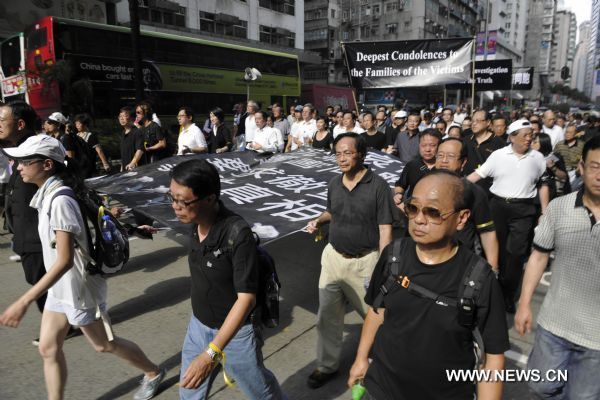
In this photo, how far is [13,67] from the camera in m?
13.3

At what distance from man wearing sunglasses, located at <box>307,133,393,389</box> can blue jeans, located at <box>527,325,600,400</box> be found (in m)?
1.12

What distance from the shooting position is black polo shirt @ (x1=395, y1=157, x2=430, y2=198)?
162 inches

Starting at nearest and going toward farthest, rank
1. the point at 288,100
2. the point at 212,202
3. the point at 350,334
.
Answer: the point at 212,202 → the point at 350,334 → the point at 288,100

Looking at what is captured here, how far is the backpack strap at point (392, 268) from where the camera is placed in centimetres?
186

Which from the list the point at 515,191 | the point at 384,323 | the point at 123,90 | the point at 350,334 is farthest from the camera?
the point at 123,90

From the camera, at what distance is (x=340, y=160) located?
10.3 ft

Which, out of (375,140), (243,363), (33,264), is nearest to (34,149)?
(33,264)

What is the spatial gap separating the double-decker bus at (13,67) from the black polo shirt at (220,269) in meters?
13.2

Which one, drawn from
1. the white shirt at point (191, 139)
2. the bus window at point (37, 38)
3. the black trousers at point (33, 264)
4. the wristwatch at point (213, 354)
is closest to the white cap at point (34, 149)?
the black trousers at point (33, 264)

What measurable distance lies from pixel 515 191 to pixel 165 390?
12.1 feet

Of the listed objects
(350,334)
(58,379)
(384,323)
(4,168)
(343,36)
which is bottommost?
(350,334)

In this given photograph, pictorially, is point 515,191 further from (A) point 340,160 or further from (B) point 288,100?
(B) point 288,100

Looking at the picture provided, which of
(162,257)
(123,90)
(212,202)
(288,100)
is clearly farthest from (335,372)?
(288,100)

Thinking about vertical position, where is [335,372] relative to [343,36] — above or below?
A: below
